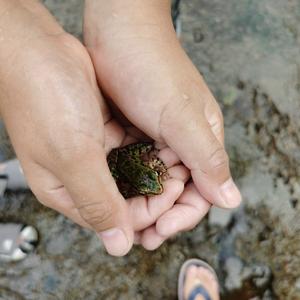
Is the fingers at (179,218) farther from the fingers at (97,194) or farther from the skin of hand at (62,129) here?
the fingers at (97,194)

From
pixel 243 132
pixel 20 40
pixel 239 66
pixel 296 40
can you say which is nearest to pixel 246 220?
pixel 243 132

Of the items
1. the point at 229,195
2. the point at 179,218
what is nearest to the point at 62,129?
the point at 179,218

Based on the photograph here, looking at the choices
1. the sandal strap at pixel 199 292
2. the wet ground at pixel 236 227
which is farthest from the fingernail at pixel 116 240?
the sandal strap at pixel 199 292

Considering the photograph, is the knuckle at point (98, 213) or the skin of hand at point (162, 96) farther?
the skin of hand at point (162, 96)

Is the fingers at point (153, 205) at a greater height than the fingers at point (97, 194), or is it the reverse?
the fingers at point (97, 194)

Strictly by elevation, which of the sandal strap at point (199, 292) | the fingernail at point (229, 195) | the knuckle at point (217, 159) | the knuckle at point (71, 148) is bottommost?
the sandal strap at point (199, 292)

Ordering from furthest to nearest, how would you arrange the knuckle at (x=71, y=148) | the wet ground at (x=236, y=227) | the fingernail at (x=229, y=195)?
the wet ground at (x=236, y=227) → the fingernail at (x=229, y=195) → the knuckle at (x=71, y=148)
